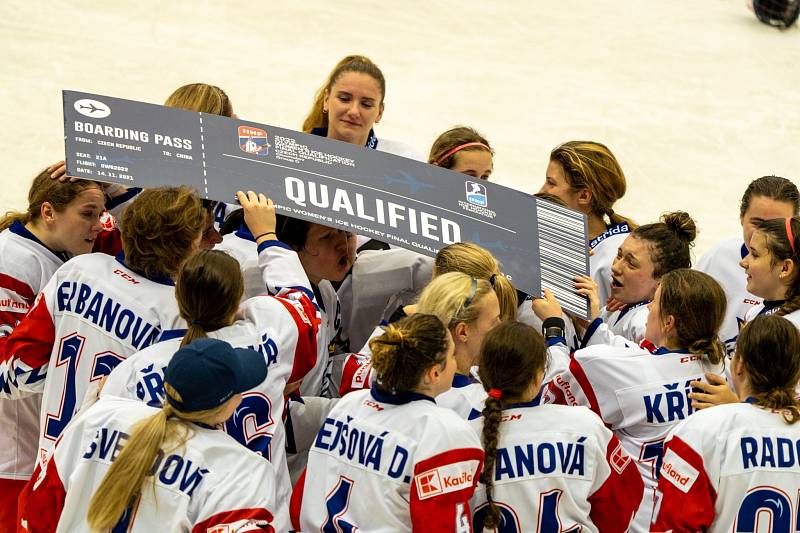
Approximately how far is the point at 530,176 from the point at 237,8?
4906mm

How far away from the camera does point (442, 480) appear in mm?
3123

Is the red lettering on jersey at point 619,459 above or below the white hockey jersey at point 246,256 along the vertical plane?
below

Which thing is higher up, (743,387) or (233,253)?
(233,253)

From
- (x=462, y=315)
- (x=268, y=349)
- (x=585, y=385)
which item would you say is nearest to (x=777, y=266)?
(x=585, y=385)

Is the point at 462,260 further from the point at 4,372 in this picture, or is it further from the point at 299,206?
the point at 4,372

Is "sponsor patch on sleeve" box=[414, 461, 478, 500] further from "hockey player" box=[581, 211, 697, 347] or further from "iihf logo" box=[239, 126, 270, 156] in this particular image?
"hockey player" box=[581, 211, 697, 347]

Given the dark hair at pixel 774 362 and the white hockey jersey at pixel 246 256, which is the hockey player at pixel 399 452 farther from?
the white hockey jersey at pixel 246 256

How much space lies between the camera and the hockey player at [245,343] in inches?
133

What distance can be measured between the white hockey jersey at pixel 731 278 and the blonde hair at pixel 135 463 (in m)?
2.85

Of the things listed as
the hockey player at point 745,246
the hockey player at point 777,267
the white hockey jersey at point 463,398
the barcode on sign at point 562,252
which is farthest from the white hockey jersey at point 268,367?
the hockey player at point 745,246

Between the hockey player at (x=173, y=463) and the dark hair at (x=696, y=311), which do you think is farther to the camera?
the dark hair at (x=696, y=311)

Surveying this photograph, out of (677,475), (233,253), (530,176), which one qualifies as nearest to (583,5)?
(530,176)

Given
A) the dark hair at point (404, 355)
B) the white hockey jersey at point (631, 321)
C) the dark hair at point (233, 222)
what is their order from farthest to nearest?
1. the dark hair at point (233, 222)
2. the white hockey jersey at point (631, 321)
3. the dark hair at point (404, 355)

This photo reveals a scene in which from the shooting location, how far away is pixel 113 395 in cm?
335
